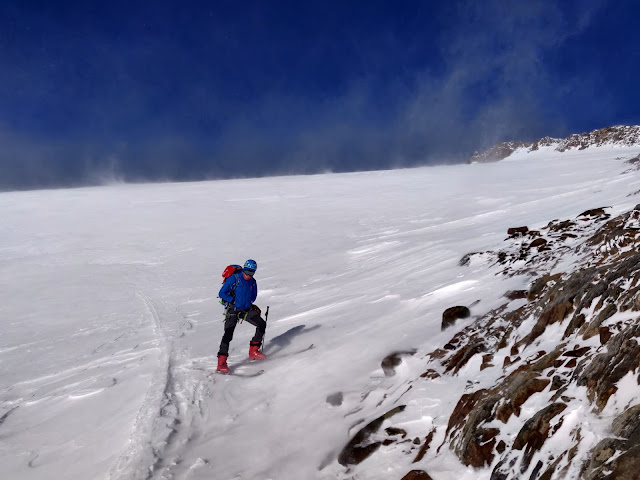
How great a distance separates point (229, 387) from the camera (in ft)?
22.0

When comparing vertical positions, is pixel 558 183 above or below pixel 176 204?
below

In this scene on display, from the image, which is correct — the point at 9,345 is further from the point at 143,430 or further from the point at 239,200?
the point at 239,200

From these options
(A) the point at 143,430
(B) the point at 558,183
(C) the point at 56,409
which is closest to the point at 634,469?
(A) the point at 143,430

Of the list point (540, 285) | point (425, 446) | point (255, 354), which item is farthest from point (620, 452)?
point (255, 354)

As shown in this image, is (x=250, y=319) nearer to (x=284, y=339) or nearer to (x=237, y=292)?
(x=237, y=292)

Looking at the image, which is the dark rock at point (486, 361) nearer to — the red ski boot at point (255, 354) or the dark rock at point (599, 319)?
the dark rock at point (599, 319)

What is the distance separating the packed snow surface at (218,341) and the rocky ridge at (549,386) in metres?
0.21

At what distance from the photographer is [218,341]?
928 cm

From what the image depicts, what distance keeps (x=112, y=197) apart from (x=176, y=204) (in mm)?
8576

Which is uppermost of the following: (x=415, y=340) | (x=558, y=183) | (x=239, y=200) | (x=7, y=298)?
(x=239, y=200)

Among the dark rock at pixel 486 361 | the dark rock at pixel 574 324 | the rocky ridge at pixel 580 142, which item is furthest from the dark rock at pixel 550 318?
the rocky ridge at pixel 580 142

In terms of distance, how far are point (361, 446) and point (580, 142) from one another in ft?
539

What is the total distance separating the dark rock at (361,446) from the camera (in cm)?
434

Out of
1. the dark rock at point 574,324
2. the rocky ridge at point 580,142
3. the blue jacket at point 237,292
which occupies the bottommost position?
the dark rock at point 574,324
